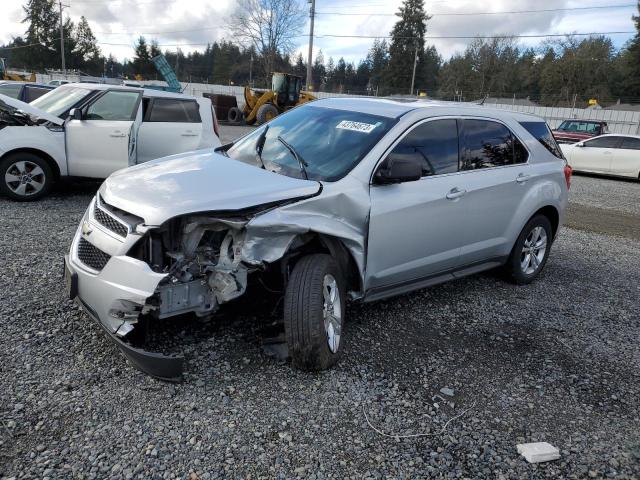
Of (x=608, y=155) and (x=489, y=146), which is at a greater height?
(x=489, y=146)

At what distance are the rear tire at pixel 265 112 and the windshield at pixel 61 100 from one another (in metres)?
17.7

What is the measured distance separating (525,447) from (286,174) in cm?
235

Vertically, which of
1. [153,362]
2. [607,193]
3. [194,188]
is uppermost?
[194,188]

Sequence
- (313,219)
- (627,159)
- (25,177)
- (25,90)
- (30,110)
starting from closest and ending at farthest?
(313,219) → (30,110) → (25,177) → (25,90) → (627,159)

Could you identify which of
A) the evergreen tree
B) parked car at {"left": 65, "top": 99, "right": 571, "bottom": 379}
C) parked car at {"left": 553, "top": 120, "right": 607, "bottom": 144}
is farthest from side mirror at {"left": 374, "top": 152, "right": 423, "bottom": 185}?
the evergreen tree

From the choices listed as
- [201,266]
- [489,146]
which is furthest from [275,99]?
[201,266]

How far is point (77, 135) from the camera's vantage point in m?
7.41

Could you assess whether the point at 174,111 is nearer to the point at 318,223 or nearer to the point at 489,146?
the point at 489,146

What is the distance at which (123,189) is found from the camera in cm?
347

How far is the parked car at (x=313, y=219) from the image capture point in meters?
3.12

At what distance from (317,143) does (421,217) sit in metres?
1.02

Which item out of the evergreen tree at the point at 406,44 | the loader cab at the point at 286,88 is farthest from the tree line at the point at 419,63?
the loader cab at the point at 286,88

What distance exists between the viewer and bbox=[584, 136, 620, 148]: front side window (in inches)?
645

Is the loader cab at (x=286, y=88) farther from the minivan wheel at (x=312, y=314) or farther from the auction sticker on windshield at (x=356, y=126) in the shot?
the minivan wheel at (x=312, y=314)
